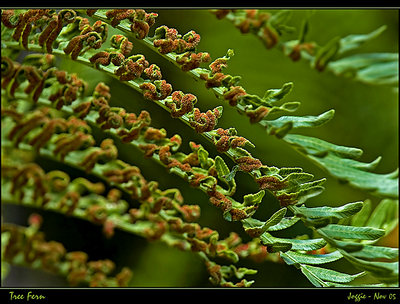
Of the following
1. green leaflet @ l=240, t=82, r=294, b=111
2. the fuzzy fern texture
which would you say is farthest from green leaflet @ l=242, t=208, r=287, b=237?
green leaflet @ l=240, t=82, r=294, b=111

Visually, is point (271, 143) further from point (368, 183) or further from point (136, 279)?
point (368, 183)

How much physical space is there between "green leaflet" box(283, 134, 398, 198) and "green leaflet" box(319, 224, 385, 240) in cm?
7

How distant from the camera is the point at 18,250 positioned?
518 millimetres

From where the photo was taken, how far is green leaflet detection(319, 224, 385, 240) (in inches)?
20.9

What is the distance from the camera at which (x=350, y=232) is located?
535mm

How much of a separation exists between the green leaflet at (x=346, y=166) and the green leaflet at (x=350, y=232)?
0.07 m

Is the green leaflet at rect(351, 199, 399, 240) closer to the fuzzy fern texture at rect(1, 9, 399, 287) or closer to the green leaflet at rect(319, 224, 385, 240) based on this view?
the fuzzy fern texture at rect(1, 9, 399, 287)

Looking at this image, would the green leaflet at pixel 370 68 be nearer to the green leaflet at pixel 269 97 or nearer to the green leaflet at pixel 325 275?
the green leaflet at pixel 269 97

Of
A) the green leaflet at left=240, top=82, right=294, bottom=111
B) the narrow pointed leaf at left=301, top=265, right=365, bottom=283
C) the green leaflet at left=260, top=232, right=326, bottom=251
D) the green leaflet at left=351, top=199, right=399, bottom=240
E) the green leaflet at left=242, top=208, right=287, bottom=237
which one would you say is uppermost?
the green leaflet at left=240, top=82, right=294, bottom=111

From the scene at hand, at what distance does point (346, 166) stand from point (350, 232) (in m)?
0.08

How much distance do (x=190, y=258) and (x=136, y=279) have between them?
0.13 m

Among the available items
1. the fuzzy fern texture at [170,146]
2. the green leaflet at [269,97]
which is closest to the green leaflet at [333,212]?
the fuzzy fern texture at [170,146]

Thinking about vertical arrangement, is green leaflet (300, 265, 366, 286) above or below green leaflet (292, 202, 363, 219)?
below

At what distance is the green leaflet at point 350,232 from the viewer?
0.53 metres
